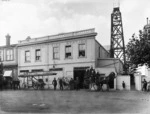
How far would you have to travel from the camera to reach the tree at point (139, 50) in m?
17.3

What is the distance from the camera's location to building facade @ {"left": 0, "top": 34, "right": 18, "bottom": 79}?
92.9 feet

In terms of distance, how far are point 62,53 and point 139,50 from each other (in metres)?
10.4

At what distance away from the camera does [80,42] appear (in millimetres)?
23250

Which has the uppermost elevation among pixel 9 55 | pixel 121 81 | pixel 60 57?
pixel 9 55

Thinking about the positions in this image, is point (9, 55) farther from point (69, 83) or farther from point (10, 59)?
point (69, 83)

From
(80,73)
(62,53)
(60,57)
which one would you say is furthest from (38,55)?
(80,73)

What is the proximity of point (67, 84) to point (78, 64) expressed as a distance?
9.94ft

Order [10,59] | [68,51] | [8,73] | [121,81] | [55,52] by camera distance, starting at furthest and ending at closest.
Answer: [10,59]
[8,73]
[55,52]
[68,51]
[121,81]

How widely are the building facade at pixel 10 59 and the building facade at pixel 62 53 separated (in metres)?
1.05

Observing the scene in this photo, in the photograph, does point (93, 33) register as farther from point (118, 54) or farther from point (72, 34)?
point (118, 54)

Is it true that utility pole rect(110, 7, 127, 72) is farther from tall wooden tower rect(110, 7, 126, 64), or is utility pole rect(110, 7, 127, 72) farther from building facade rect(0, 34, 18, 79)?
building facade rect(0, 34, 18, 79)

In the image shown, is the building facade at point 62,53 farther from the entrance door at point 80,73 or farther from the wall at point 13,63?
the wall at point 13,63

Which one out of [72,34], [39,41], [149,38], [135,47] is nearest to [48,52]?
[39,41]

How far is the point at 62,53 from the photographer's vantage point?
80.0 ft
